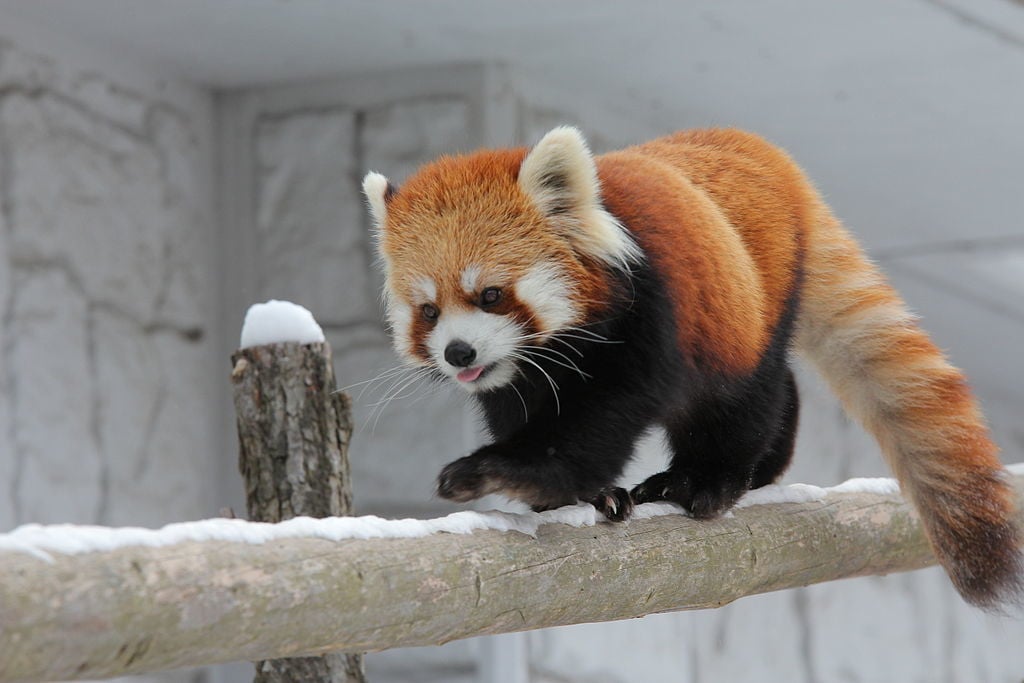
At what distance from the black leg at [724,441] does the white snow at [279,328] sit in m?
0.65

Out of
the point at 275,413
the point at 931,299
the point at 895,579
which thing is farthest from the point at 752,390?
the point at 895,579

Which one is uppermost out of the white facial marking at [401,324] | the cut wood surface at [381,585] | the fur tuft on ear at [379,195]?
the fur tuft on ear at [379,195]

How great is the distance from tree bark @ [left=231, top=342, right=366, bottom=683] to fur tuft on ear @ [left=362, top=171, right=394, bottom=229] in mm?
275

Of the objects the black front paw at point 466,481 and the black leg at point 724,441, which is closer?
the black front paw at point 466,481

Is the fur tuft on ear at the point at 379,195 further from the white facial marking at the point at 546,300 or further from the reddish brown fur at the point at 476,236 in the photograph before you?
the white facial marking at the point at 546,300

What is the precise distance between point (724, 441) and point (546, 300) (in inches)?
22.1

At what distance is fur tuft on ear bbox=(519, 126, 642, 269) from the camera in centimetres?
207

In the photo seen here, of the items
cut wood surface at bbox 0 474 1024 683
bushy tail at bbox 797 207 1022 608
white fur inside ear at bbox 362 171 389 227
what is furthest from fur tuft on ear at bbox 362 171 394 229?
bushy tail at bbox 797 207 1022 608

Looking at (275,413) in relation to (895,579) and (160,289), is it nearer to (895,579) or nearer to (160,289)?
(160,289)

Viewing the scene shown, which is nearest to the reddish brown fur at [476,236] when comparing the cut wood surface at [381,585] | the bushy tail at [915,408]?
the cut wood surface at [381,585]

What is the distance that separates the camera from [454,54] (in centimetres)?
394

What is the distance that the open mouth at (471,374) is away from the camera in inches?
80.5

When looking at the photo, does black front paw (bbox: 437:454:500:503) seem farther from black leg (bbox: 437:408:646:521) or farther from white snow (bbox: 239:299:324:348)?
white snow (bbox: 239:299:324:348)

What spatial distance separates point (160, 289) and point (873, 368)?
2.40m
